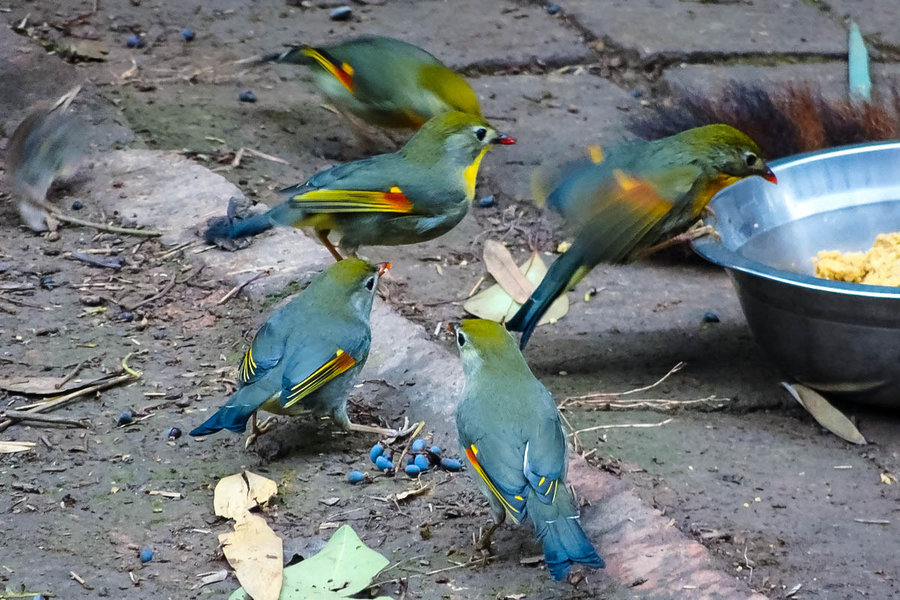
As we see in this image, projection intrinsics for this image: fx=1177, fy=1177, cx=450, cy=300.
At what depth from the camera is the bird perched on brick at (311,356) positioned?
3533 mm

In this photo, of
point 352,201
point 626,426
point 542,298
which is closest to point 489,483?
point 626,426

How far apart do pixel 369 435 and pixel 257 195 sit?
76.2 inches

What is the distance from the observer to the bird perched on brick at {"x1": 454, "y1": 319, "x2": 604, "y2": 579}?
2.89 meters

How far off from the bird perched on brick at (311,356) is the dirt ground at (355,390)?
22cm

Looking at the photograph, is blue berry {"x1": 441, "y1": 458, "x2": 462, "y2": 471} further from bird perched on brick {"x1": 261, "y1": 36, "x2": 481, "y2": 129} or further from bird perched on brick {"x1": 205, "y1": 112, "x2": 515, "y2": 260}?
bird perched on brick {"x1": 261, "y1": 36, "x2": 481, "y2": 129}

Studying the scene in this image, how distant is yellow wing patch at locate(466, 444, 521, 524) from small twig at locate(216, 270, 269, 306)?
68.2 inches

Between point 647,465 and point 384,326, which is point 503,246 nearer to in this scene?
point 384,326

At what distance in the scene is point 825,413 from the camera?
4.36 metres

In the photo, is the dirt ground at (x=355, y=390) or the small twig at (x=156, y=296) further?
the small twig at (x=156, y=296)

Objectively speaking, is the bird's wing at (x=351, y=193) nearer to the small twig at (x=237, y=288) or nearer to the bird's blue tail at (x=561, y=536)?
the small twig at (x=237, y=288)

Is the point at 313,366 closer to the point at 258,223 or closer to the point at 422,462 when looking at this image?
the point at 422,462

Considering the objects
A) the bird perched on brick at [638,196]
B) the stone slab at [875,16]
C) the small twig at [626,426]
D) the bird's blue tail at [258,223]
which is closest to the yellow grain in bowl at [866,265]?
the bird perched on brick at [638,196]

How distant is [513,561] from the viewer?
3191 millimetres

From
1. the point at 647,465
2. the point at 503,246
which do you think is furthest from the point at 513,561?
the point at 503,246
